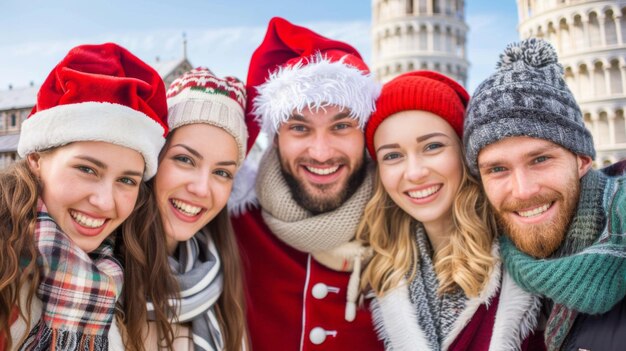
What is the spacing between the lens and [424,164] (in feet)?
10.3

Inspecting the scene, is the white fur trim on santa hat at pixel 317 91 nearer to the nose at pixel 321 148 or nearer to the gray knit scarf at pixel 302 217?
the nose at pixel 321 148

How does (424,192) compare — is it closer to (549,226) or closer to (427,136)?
(427,136)

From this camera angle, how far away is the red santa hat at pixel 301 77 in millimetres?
3320

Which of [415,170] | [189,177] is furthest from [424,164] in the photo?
[189,177]

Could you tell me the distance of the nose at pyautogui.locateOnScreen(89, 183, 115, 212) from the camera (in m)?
2.38

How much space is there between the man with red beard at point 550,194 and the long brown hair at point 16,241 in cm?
228

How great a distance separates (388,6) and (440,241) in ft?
136

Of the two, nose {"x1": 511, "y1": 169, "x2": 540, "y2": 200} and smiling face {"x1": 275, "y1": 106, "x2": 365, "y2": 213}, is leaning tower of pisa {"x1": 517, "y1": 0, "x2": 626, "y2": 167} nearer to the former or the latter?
smiling face {"x1": 275, "y1": 106, "x2": 365, "y2": 213}

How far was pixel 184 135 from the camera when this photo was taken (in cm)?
300

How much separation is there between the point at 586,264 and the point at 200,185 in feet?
6.73

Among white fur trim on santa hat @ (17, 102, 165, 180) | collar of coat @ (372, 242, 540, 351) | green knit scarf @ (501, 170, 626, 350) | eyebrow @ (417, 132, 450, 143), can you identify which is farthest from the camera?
eyebrow @ (417, 132, 450, 143)

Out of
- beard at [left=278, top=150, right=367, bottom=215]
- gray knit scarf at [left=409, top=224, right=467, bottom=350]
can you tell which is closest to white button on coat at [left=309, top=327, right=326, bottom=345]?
gray knit scarf at [left=409, top=224, right=467, bottom=350]

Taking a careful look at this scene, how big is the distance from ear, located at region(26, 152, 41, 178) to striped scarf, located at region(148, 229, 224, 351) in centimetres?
92

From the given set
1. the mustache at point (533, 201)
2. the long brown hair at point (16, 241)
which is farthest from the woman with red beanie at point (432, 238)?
the long brown hair at point (16, 241)
